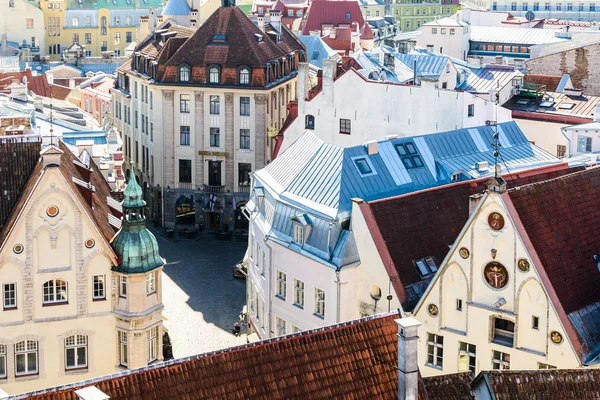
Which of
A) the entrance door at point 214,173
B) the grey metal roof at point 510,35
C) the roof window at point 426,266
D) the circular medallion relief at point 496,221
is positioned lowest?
the entrance door at point 214,173

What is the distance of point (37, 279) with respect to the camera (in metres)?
57.3

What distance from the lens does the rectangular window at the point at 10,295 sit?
56.9m

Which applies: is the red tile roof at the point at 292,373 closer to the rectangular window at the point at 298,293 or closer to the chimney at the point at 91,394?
the chimney at the point at 91,394

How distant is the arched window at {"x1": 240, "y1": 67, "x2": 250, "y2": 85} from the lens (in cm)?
10381

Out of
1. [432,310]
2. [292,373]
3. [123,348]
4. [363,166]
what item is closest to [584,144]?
[363,166]

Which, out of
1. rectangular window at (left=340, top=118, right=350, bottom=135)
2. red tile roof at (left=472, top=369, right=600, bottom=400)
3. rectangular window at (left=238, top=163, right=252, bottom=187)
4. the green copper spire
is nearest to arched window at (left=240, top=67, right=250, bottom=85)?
rectangular window at (left=238, top=163, right=252, bottom=187)

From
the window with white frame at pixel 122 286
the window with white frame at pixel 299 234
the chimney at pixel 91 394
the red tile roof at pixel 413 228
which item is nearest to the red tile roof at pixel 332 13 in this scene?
the window with white frame at pixel 299 234

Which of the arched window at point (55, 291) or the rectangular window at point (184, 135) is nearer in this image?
the arched window at point (55, 291)

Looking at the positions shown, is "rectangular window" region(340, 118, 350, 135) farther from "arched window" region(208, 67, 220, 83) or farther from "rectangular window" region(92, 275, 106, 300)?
"rectangular window" region(92, 275, 106, 300)

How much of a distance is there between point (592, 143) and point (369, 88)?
16.4 meters

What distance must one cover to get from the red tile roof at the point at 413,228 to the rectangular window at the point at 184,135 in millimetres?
49047

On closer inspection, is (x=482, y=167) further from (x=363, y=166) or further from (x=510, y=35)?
(x=510, y=35)

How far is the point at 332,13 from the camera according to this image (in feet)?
607

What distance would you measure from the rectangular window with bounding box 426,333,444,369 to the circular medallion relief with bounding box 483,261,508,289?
3.66 meters
